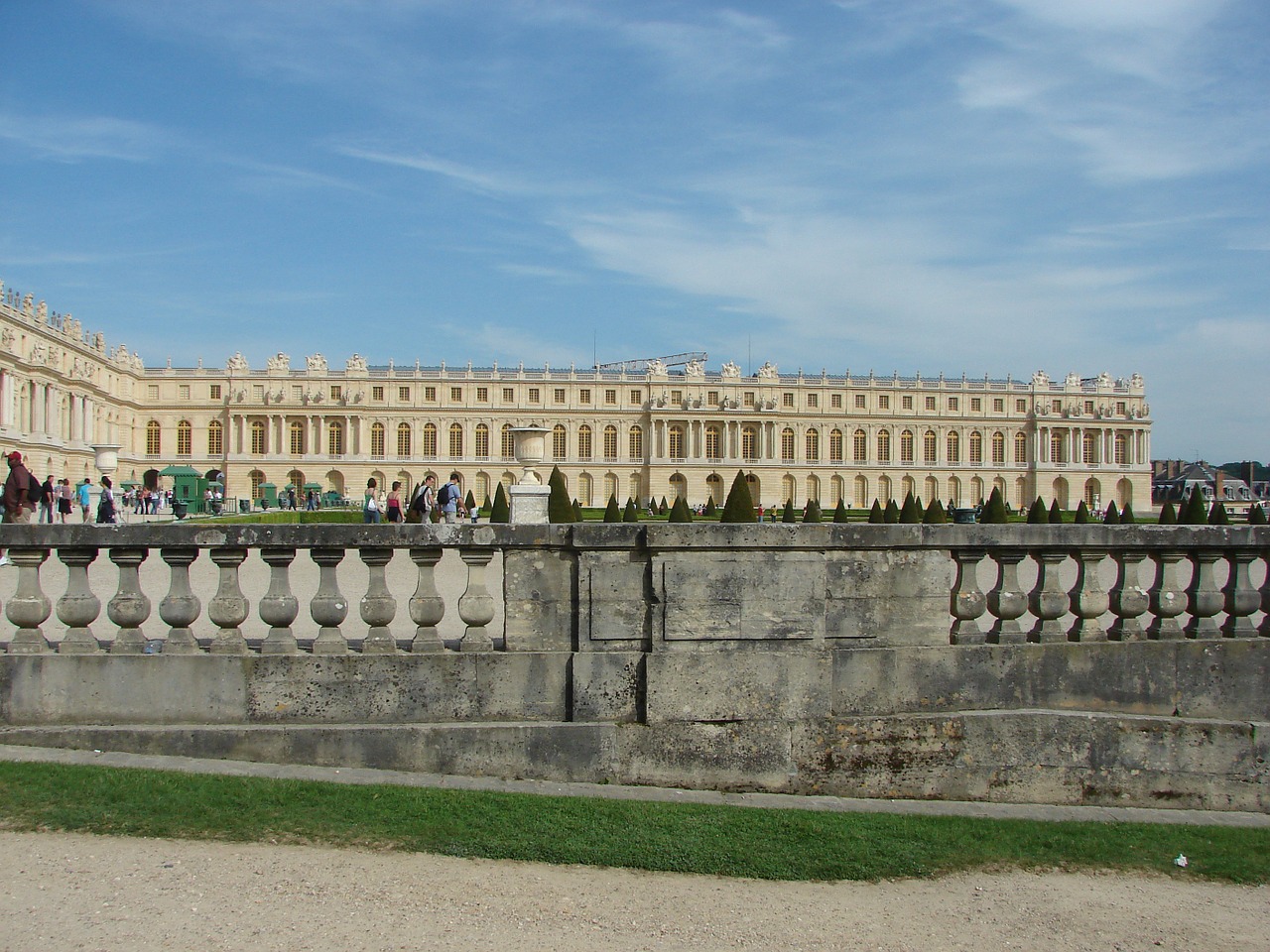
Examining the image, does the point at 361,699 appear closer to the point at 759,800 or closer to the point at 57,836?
the point at 57,836

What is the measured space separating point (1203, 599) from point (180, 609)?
481 cm

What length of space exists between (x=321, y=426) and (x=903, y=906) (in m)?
77.4

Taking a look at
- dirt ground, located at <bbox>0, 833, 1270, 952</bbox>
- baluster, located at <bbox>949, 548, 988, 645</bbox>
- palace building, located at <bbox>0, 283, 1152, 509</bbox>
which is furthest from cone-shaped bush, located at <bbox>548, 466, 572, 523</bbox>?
palace building, located at <bbox>0, 283, 1152, 509</bbox>

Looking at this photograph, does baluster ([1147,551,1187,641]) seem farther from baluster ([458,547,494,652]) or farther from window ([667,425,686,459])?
window ([667,425,686,459])

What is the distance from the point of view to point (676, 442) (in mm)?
80188

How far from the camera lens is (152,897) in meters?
3.09

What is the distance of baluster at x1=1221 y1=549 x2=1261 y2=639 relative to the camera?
4.88 metres

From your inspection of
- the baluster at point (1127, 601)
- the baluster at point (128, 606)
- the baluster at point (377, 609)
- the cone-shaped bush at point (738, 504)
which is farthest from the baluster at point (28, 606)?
the cone-shaped bush at point (738, 504)

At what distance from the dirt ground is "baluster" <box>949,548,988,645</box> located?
1.31 m

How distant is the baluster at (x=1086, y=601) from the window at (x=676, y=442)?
75.1 m

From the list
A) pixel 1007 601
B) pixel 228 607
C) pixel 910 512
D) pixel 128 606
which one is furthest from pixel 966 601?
pixel 910 512

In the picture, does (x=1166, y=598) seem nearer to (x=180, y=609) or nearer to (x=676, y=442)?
(x=180, y=609)

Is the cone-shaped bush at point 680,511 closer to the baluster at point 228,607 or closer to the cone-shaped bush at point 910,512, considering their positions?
the cone-shaped bush at point 910,512

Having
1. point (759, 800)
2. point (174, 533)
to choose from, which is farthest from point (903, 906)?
point (174, 533)
